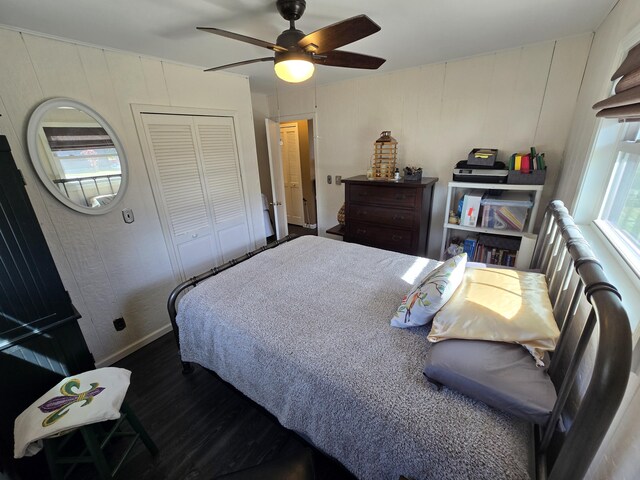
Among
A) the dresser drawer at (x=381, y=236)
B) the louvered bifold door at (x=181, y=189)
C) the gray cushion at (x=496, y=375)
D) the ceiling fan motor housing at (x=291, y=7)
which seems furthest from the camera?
the dresser drawer at (x=381, y=236)

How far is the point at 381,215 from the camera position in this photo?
9.54 ft

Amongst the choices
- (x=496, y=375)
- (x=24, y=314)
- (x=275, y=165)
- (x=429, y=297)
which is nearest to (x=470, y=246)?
(x=429, y=297)

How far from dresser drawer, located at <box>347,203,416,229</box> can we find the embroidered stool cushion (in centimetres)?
244

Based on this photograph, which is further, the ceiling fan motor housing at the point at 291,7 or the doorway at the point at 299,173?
the doorway at the point at 299,173

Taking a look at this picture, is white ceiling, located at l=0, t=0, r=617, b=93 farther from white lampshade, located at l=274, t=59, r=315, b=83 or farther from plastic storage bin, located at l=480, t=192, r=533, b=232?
plastic storage bin, located at l=480, t=192, r=533, b=232

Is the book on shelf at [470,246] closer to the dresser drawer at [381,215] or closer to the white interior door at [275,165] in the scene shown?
the dresser drawer at [381,215]

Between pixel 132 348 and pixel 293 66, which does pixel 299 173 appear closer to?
pixel 293 66

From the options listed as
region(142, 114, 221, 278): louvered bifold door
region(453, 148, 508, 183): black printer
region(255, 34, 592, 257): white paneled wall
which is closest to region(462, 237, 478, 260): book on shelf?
region(255, 34, 592, 257): white paneled wall

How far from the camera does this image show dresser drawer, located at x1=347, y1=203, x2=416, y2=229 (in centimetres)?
277

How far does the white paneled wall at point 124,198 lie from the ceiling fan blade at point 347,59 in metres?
1.56

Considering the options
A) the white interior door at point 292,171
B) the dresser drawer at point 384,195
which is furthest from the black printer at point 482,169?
the white interior door at point 292,171

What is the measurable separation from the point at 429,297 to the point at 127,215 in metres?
2.39

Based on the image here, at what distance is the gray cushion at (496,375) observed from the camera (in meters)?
0.83

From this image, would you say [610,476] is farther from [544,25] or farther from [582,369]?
[544,25]
